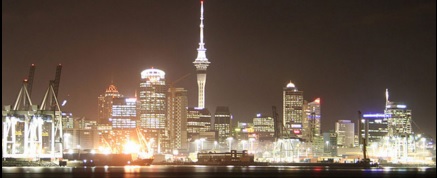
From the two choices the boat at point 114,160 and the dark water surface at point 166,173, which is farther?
the boat at point 114,160

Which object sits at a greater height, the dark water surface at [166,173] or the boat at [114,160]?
the boat at [114,160]

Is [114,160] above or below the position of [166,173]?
above

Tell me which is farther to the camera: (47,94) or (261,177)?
(47,94)

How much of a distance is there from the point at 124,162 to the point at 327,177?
81.2 m

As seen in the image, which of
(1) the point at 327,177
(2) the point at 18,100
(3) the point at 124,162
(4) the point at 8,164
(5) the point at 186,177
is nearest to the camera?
(5) the point at 186,177

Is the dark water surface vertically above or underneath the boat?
underneath

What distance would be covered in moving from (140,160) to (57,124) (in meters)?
22.3

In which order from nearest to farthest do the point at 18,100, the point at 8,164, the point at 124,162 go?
1. the point at 8,164
2. the point at 18,100
3. the point at 124,162

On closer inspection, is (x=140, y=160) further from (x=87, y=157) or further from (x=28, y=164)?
(x=28, y=164)

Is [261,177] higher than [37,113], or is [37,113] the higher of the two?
[37,113]

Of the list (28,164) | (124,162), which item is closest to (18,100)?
(28,164)

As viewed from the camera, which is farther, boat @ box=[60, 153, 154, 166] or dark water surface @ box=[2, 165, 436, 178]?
boat @ box=[60, 153, 154, 166]

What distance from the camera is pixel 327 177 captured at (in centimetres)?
11375

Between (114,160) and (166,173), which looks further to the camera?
(114,160)
